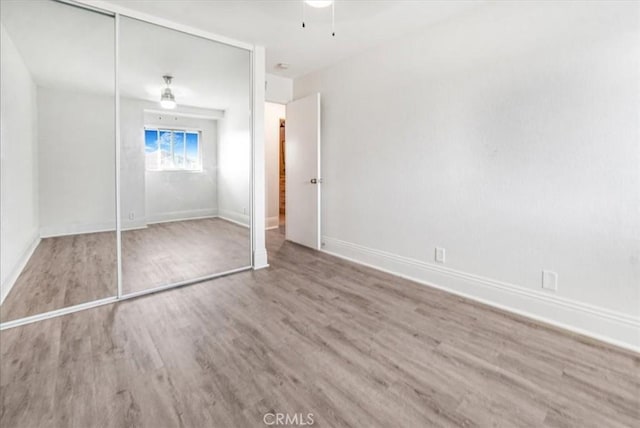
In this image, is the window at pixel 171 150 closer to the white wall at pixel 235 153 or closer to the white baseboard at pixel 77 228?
the white wall at pixel 235 153

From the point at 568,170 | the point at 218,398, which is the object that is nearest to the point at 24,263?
the point at 218,398

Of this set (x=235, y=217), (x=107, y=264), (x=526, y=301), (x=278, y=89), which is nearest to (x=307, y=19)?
(x=278, y=89)

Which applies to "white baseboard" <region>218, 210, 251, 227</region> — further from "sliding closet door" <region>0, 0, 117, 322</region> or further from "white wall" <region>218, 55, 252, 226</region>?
"sliding closet door" <region>0, 0, 117, 322</region>

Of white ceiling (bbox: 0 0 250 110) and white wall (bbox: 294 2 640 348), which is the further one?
white ceiling (bbox: 0 0 250 110)

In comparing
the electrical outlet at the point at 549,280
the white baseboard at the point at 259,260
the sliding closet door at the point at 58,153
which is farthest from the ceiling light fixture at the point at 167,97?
the electrical outlet at the point at 549,280

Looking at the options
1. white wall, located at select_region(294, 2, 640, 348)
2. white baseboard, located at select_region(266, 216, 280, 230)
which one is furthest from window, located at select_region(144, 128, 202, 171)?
white baseboard, located at select_region(266, 216, 280, 230)

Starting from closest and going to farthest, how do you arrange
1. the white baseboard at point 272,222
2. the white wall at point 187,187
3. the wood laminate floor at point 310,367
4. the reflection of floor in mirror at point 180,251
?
the wood laminate floor at point 310,367 → the reflection of floor in mirror at point 180,251 → the white wall at point 187,187 → the white baseboard at point 272,222

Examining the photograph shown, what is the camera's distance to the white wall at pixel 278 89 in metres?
4.55

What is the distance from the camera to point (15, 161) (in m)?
2.67

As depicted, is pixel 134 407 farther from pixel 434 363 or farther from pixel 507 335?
pixel 507 335

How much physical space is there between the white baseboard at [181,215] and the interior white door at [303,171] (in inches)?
56.8

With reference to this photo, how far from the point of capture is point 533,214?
242 centimetres

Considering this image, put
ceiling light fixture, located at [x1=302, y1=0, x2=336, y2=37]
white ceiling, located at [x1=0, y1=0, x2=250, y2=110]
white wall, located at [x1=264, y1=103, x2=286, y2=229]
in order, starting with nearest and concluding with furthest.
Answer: ceiling light fixture, located at [x1=302, y1=0, x2=336, y2=37]
white ceiling, located at [x1=0, y1=0, x2=250, y2=110]
white wall, located at [x1=264, y1=103, x2=286, y2=229]

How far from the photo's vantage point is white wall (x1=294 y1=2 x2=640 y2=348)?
206cm
